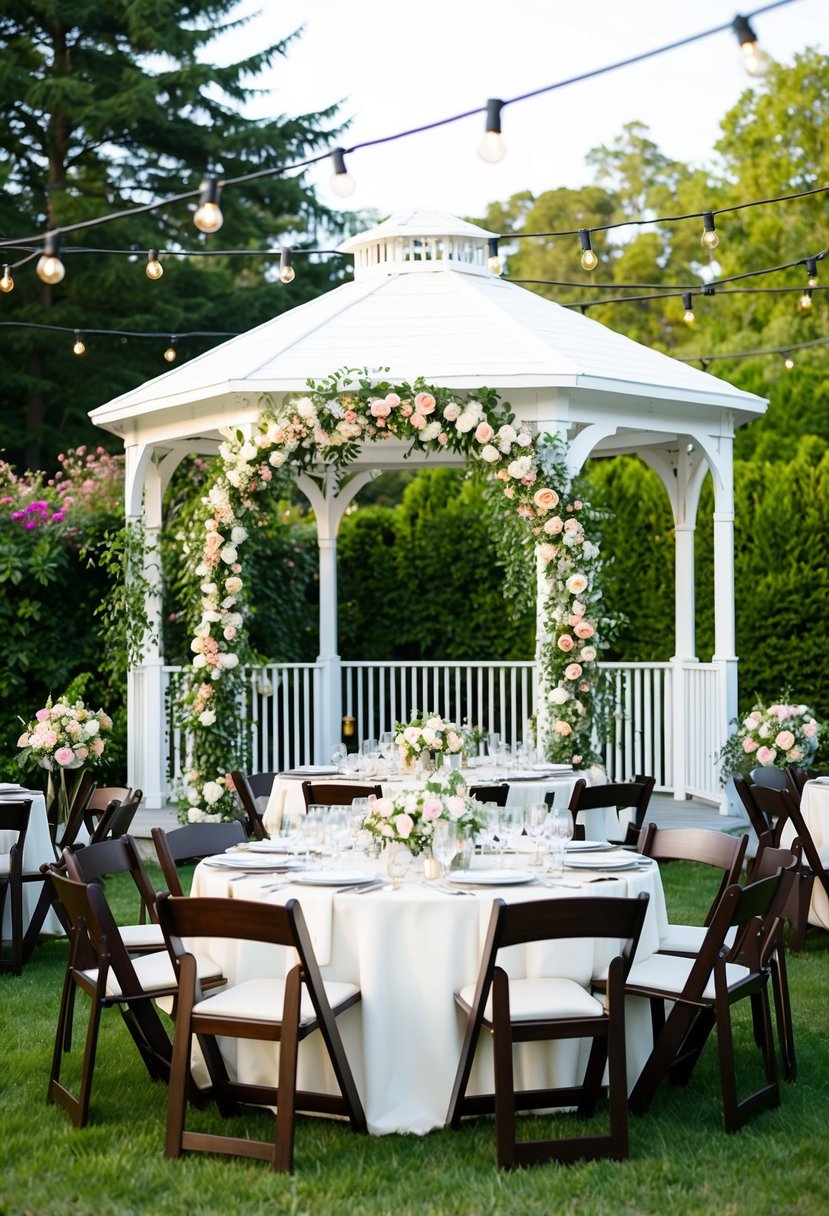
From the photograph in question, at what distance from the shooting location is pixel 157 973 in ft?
17.3

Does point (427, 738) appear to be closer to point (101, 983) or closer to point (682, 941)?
point (682, 941)

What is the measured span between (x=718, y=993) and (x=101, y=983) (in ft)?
6.92

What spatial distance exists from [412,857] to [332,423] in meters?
5.27

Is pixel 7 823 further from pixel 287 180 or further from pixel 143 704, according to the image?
pixel 287 180

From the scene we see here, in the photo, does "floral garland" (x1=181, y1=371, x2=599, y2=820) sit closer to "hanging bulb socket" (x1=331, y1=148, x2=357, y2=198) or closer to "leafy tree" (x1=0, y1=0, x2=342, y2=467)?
"hanging bulb socket" (x1=331, y1=148, x2=357, y2=198)

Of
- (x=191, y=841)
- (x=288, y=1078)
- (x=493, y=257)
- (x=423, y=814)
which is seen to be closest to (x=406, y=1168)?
(x=288, y=1078)

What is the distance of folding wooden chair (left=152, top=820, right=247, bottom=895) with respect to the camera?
5883 millimetres

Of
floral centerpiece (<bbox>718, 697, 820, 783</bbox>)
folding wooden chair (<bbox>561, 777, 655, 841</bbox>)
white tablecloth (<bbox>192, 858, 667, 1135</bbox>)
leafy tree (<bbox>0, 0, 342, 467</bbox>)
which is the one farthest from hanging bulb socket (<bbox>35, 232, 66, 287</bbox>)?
leafy tree (<bbox>0, 0, 342, 467</bbox>)

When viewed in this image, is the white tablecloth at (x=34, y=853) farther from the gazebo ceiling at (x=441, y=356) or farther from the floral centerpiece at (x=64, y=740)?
the gazebo ceiling at (x=441, y=356)

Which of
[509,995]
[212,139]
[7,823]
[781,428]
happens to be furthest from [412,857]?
[212,139]

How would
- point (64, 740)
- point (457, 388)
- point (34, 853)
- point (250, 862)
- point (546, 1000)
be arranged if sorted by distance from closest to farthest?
point (546, 1000) → point (250, 862) → point (34, 853) → point (64, 740) → point (457, 388)

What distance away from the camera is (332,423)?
10.2 meters

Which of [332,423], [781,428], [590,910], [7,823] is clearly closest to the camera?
[590,910]

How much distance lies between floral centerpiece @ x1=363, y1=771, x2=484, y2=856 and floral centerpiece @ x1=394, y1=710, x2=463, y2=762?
257cm
